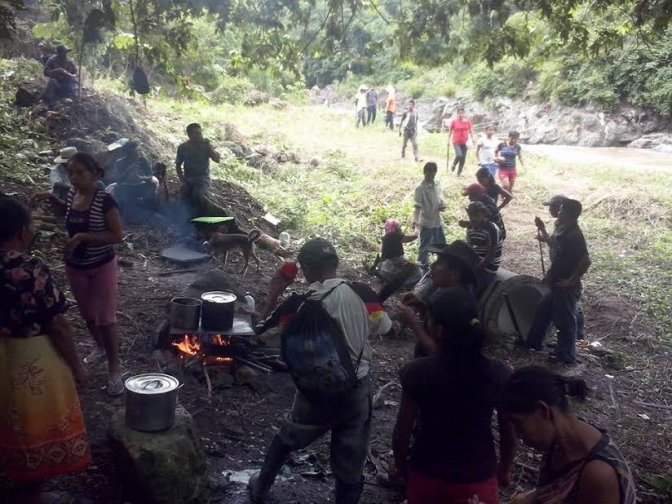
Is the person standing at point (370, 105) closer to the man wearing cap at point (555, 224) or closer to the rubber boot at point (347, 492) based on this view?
the man wearing cap at point (555, 224)

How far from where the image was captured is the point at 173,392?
356 centimetres

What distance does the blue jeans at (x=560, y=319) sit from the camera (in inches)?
252

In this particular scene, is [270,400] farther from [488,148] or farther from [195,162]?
[488,148]

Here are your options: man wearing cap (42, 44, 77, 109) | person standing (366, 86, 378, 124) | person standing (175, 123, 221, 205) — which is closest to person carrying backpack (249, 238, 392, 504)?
person standing (175, 123, 221, 205)

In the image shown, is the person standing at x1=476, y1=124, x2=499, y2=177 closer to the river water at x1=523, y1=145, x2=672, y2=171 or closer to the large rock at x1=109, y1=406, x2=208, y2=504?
the river water at x1=523, y1=145, x2=672, y2=171


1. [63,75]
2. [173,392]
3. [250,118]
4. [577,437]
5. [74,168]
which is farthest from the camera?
[250,118]

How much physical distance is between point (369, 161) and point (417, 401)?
15430 mm

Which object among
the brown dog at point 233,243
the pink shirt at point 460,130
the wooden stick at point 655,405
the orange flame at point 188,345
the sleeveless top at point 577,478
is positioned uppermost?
the pink shirt at point 460,130

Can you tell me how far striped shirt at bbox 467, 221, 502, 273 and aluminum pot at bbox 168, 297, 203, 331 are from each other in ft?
10.3

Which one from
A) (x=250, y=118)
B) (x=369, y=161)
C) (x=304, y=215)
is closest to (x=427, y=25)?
(x=304, y=215)

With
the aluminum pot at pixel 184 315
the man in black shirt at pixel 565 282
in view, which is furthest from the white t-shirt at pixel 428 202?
the aluminum pot at pixel 184 315

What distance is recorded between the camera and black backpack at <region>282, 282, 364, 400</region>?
3.01 metres

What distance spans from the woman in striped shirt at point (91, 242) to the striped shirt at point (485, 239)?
386 cm

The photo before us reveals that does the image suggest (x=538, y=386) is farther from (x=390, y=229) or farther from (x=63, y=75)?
(x=63, y=75)
